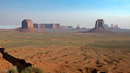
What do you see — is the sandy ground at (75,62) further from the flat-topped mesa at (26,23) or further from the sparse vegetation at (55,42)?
the flat-topped mesa at (26,23)

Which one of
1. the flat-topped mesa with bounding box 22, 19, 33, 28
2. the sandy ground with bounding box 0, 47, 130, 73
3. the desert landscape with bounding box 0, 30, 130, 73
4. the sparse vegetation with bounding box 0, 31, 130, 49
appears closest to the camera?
the sandy ground with bounding box 0, 47, 130, 73

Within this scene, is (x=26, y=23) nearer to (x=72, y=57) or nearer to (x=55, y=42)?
(x=55, y=42)

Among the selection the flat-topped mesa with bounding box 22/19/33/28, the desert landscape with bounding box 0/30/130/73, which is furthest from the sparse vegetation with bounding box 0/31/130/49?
the flat-topped mesa with bounding box 22/19/33/28

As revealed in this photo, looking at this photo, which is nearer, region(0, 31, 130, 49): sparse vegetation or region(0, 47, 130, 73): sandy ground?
region(0, 47, 130, 73): sandy ground

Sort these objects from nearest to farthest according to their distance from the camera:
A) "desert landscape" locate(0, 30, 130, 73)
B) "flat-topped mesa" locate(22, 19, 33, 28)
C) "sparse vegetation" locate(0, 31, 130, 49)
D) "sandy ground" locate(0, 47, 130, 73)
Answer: "sandy ground" locate(0, 47, 130, 73), "desert landscape" locate(0, 30, 130, 73), "sparse vegetation" locate(0, 31, 130, 49), "flat-topped mesa" locate(22, 19, 33, 28)

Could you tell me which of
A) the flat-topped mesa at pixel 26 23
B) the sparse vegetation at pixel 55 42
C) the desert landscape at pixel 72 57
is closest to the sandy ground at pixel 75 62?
the desert landscape at pixel 72 57

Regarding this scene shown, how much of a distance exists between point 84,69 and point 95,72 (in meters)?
0.98

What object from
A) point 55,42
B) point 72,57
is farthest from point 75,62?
point 55,42

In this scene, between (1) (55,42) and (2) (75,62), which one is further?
(1) (55,42)

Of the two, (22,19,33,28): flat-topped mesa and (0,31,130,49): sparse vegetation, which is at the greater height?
(22,19,33,28): flat-topped mesa

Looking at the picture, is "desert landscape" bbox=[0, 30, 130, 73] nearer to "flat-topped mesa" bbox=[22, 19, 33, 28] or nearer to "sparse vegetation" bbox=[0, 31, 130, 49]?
"sparse vegetation" bbox=[0, 31, 130, 49]

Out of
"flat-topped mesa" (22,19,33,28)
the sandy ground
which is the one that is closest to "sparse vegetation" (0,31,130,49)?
the sandy ground

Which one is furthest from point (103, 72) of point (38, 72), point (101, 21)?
point (101, 21)

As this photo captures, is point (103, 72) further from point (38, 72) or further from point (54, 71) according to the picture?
point (38, 72)
